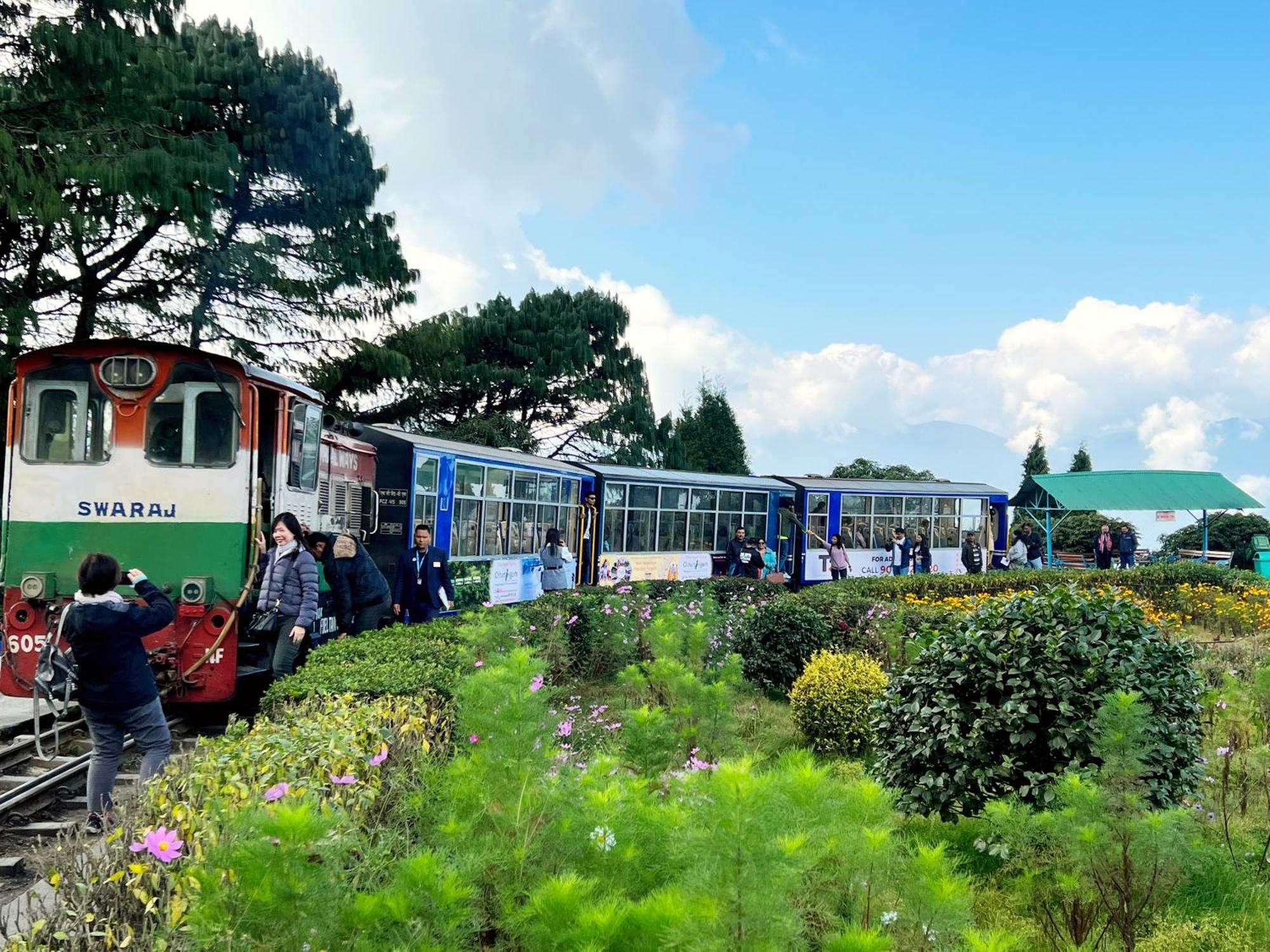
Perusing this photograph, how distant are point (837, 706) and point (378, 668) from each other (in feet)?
10.9

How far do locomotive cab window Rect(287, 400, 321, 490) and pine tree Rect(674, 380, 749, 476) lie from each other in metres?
27.0

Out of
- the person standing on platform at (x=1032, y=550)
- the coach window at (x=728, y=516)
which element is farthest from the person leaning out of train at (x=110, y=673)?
the person standing on platform at (x=1032, y=550)

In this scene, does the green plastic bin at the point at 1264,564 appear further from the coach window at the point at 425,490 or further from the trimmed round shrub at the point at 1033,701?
the trimmed round shrub at the point at 1033,701

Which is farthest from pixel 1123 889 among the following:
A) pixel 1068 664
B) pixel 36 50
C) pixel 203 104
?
pixel 203 104

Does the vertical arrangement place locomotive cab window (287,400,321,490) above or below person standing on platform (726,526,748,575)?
above

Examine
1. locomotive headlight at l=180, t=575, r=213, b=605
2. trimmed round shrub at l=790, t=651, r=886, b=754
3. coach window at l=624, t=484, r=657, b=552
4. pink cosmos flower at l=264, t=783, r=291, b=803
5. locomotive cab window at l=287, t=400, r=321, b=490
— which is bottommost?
trimmed round shrub at l=790, t=651, r=886, b=754

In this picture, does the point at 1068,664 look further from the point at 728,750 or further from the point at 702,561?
the point at 702,561

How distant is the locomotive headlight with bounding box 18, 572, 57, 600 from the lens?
774 centimetres

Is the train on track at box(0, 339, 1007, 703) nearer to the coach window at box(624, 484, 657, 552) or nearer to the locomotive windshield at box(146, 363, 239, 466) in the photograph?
the locomotive windshield at box(146, 363, 239, 466)

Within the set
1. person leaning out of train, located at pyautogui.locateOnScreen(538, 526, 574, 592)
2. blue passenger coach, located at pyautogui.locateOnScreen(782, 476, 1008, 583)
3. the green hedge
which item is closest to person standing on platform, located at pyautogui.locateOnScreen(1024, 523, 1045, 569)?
blue passenger coach, located at pyautogui.locateOnScreen(782, 476, 1008, 583)

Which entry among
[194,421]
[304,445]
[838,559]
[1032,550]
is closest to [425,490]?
[304,445]

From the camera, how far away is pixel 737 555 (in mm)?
20266

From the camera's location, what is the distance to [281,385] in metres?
8.54

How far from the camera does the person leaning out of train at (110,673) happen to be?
16.4ft
